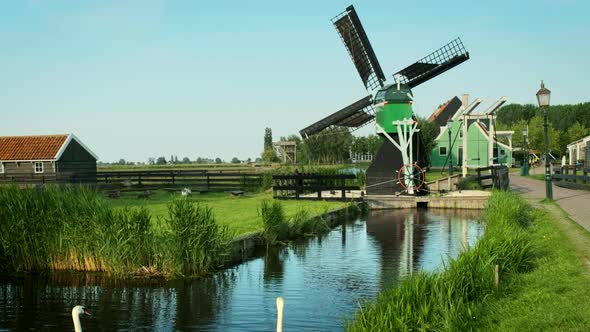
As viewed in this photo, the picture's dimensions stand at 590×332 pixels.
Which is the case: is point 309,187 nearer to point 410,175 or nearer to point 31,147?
point 410,175

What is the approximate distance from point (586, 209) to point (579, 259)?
8402 millimetres

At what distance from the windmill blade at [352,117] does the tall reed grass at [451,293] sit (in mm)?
25318

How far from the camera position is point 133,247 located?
11.7 metres

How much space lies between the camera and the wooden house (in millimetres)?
36812

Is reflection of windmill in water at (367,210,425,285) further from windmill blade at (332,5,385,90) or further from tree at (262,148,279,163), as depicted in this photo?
tree at (262,148,279,163)

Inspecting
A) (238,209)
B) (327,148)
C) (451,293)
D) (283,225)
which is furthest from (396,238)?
(327,148)

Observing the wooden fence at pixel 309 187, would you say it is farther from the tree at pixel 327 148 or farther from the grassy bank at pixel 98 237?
the tree at pixel 327 148

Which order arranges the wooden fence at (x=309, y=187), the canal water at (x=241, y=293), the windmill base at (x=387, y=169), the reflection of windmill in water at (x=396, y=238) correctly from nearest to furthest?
the canal water at (x=241, y=293) → the reflection of windmill in water at (x=396, y=238) → the wooden fence at (x=309, y=187) → the windmill base at (x=387, y=169)

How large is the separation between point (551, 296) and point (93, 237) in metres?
8.81

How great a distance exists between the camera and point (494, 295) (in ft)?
25.9

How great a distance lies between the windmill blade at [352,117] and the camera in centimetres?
3516

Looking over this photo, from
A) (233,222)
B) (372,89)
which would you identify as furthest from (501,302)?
(372,89)

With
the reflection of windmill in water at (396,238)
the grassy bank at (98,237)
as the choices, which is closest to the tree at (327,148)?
the reflection of windmill in water at (396,238)

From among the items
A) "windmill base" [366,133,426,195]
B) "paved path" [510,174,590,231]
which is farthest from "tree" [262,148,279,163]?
"paved path" [510,174,590,231]
